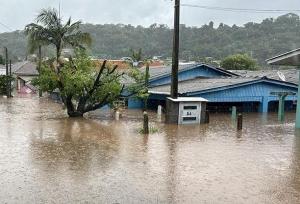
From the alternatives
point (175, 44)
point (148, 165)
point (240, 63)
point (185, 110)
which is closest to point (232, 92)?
point (185, 110)

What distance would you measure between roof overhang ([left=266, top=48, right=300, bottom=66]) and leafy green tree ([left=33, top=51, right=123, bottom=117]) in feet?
31.6

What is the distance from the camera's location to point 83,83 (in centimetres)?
2786

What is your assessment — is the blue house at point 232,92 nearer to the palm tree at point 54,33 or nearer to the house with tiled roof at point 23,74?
the palm tree at point 54,33

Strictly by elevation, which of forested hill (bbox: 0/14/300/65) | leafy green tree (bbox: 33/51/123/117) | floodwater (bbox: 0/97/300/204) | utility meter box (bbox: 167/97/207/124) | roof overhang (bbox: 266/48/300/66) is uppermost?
forested hill (bbox: 0/14/300/65)

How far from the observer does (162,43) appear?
109 meters

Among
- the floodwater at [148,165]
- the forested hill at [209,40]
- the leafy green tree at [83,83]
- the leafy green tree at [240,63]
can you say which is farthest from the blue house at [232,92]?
the forested hill at [209,40]

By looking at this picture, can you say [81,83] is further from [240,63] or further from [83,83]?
[240,63]

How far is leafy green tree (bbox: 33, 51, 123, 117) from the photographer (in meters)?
28.4

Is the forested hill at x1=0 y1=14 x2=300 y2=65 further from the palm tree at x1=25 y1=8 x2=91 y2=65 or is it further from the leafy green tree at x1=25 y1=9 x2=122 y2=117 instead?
the leafy green tree at x1=25 y1=9 x2=122 y2=117

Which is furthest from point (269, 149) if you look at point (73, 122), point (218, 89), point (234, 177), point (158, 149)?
point (218, 89)

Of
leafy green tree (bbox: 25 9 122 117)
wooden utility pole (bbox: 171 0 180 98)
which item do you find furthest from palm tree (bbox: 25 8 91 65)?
wooden utility pole (bbox: 171 0 180 98)

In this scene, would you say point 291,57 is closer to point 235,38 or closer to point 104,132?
point 104,132

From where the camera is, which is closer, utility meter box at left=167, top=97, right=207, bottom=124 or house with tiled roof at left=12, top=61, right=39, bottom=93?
utility meter box at left=167, top=97, right=207, bottom=124

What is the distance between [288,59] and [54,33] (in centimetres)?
1798
